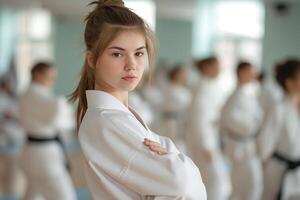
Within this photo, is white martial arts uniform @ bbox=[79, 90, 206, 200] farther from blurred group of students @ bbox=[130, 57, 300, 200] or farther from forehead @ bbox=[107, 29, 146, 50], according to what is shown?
blurred group of students @ bbox=[130, 57, 300, 200]

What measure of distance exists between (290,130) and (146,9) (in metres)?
6.58

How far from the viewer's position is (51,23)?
1173 centimetres

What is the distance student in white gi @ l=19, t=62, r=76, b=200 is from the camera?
17.0 feet

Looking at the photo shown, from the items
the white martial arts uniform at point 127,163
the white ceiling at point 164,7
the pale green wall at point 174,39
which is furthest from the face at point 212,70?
the white martial arts uniform at point 127,163

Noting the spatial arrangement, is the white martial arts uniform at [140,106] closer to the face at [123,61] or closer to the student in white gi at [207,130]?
the student in white gi at [207,130]

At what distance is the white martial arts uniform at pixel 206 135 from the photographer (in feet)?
19.3

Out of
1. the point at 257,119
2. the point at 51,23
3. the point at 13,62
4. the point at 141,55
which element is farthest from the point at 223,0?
the point at 141,55

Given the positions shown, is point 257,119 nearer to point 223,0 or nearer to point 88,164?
point 88,164

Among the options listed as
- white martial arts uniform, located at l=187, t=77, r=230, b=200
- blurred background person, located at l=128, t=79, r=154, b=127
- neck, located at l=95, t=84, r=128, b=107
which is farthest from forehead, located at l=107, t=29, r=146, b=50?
blurred background person, located at l=128, t=79, r=154, b=127

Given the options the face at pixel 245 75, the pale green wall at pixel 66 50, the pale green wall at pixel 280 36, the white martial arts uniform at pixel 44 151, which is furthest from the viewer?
→ the pale green wall at pixel 66 50

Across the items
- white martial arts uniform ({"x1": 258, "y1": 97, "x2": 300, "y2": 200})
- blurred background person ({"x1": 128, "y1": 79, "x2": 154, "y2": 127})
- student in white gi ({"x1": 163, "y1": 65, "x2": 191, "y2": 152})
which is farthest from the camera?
student in white gi ({"x1": 163, "y1": 65, "x2": 191, "y2": 152})

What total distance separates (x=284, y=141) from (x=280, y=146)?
0.22 ft

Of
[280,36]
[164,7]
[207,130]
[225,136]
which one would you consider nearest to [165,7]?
[164,7]

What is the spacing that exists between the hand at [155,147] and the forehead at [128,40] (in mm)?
289
